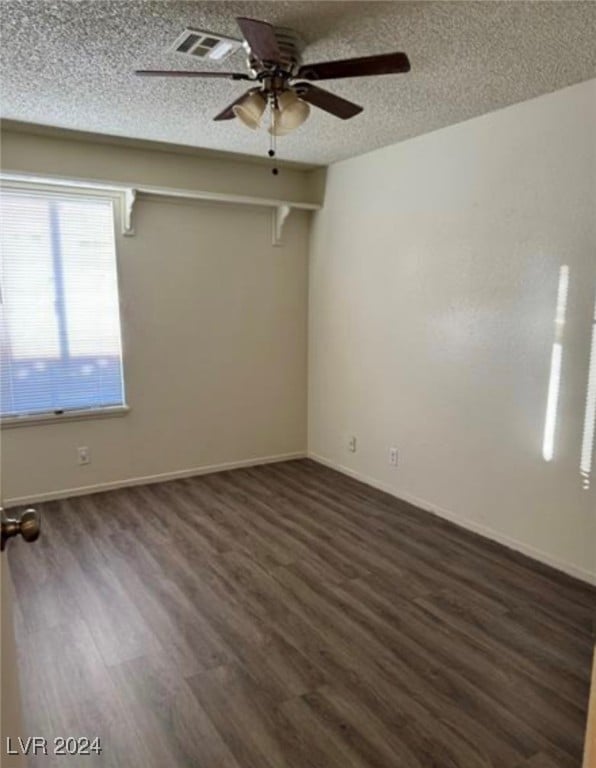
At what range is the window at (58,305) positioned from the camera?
3.68 m

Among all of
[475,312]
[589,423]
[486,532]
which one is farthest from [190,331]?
[589,423]

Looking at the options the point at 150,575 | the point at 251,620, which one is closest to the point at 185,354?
the point at 150,575

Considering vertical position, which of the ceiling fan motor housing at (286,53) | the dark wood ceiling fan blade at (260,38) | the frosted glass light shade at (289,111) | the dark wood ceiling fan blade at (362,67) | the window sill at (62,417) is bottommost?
the window sill at (62,417)

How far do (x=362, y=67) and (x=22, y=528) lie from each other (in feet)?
6.13

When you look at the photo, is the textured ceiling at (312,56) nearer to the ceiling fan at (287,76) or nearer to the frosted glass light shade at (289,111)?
the ceiling fan at (287,76)

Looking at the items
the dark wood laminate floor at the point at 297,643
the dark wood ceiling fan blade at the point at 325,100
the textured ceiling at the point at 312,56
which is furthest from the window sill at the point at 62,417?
the dark wood ceiling fan blade at the point at 325,100

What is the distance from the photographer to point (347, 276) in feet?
14.5

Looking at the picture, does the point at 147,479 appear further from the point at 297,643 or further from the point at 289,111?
the point at 289,111

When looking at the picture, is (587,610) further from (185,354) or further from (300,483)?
(185,354)

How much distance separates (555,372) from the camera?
290cm

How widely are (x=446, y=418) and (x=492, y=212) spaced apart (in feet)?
4.37

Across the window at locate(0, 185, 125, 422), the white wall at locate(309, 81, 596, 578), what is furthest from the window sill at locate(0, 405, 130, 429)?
the white wall at locate(309, 81, 596, 578)

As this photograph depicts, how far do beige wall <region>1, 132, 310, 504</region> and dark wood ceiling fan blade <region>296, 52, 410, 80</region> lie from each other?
2.34m

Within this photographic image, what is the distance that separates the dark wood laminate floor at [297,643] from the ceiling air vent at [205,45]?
2.53 m
